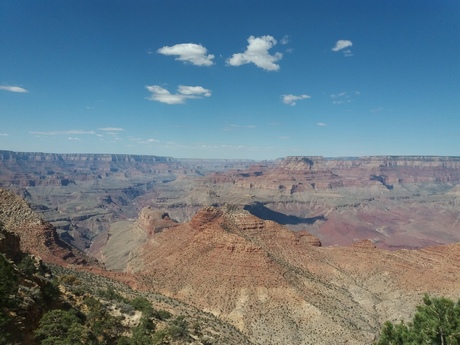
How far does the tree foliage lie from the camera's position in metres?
22.9

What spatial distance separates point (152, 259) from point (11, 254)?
5055cm

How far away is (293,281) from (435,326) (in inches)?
1790

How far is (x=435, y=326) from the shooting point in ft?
76.8

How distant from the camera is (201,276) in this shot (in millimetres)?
68500

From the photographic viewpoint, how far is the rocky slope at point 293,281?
56.9 meters

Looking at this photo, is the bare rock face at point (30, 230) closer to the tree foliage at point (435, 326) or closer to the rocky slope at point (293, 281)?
the rocky slope at point (293, 281)

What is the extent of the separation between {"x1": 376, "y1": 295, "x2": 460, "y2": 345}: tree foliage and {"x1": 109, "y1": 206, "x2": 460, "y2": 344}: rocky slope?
1191 inches

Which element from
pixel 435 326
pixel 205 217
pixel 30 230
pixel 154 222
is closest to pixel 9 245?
pixel 30 230

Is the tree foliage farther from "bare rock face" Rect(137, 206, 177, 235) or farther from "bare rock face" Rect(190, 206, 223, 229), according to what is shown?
"bare rock face" Rect(137, 206, 177, 235)

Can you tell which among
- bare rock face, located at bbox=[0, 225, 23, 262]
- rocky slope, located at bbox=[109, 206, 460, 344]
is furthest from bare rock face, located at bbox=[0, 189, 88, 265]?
bare rock face, located at bbox=[0, 225, 23, 262]

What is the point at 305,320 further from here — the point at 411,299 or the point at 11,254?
the point at 11,254

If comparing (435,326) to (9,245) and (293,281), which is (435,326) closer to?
(293,281)

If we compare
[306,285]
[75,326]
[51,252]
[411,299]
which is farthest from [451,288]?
[51,252]

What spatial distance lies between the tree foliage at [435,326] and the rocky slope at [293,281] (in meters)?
30.3
